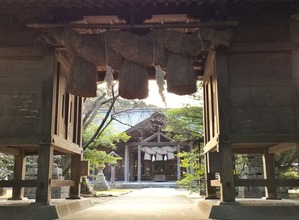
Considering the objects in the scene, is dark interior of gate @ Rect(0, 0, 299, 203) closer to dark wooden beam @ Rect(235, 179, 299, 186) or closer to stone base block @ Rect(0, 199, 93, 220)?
dark wooden beam @ Rect(235, 179, 299, 186)

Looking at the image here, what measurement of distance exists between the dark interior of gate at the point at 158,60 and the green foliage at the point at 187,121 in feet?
26.1

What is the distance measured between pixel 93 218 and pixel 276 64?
4.24 meters

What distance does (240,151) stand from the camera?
25.2 ft

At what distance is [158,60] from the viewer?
558cm

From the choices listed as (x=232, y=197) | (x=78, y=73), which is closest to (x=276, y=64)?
(x=232, y=197)

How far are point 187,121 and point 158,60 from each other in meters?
8.98

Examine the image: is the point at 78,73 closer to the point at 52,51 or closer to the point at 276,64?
the point at 52,51

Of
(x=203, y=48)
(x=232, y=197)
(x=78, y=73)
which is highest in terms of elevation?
(x=203, y=48)

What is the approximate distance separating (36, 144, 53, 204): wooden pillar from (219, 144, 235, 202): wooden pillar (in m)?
2.94

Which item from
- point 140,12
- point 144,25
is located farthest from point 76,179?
point 140,12

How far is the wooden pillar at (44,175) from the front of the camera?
547cm

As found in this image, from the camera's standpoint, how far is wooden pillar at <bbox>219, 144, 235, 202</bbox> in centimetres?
536

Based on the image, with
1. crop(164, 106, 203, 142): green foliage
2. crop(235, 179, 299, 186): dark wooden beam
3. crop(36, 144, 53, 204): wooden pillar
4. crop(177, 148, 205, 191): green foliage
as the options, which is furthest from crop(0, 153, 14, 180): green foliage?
crop(235, 179, 299, 186): dark wooden beam

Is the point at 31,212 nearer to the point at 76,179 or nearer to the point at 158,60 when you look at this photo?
the point at 76,179
